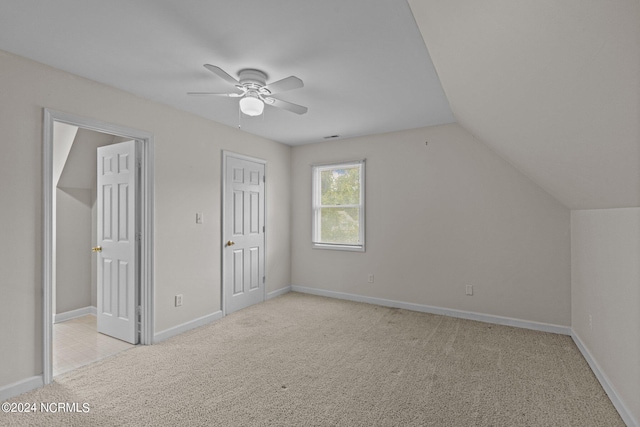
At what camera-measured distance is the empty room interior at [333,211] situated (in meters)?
1.74

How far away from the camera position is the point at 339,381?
2.44m

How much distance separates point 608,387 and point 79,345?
4686mm

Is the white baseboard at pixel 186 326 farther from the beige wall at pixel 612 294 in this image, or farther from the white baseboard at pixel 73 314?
the beige wall at pixel 612 294

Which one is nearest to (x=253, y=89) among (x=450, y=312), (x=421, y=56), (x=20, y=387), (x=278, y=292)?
(x=421, y=56)

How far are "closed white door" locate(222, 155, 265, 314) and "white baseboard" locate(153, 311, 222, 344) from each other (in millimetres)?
222

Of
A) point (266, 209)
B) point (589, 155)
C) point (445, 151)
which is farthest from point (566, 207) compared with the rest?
point (266, 209)

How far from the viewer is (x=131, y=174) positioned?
3.19m

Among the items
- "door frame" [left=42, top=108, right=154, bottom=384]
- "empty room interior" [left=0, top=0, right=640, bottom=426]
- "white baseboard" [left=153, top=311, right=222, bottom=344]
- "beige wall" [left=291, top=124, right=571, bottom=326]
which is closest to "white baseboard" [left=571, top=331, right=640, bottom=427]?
"empty room interior" [left=0, top=0, right=640, bottom=426]

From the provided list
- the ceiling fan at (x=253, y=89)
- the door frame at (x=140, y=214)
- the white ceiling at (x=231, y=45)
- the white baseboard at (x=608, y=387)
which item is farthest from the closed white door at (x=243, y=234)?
the white baseboard at (x=608, y=387)

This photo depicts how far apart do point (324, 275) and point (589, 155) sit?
12.6 ft

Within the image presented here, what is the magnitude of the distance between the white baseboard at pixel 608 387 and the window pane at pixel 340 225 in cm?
279

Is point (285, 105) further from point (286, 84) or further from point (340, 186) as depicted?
point (340, 186)

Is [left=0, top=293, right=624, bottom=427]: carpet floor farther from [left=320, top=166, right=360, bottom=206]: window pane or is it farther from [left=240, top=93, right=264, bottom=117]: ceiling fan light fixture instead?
[left=240, top=93, right=264, bottom=117]: ceiling fan light fixture

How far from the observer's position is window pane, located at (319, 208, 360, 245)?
479cm
